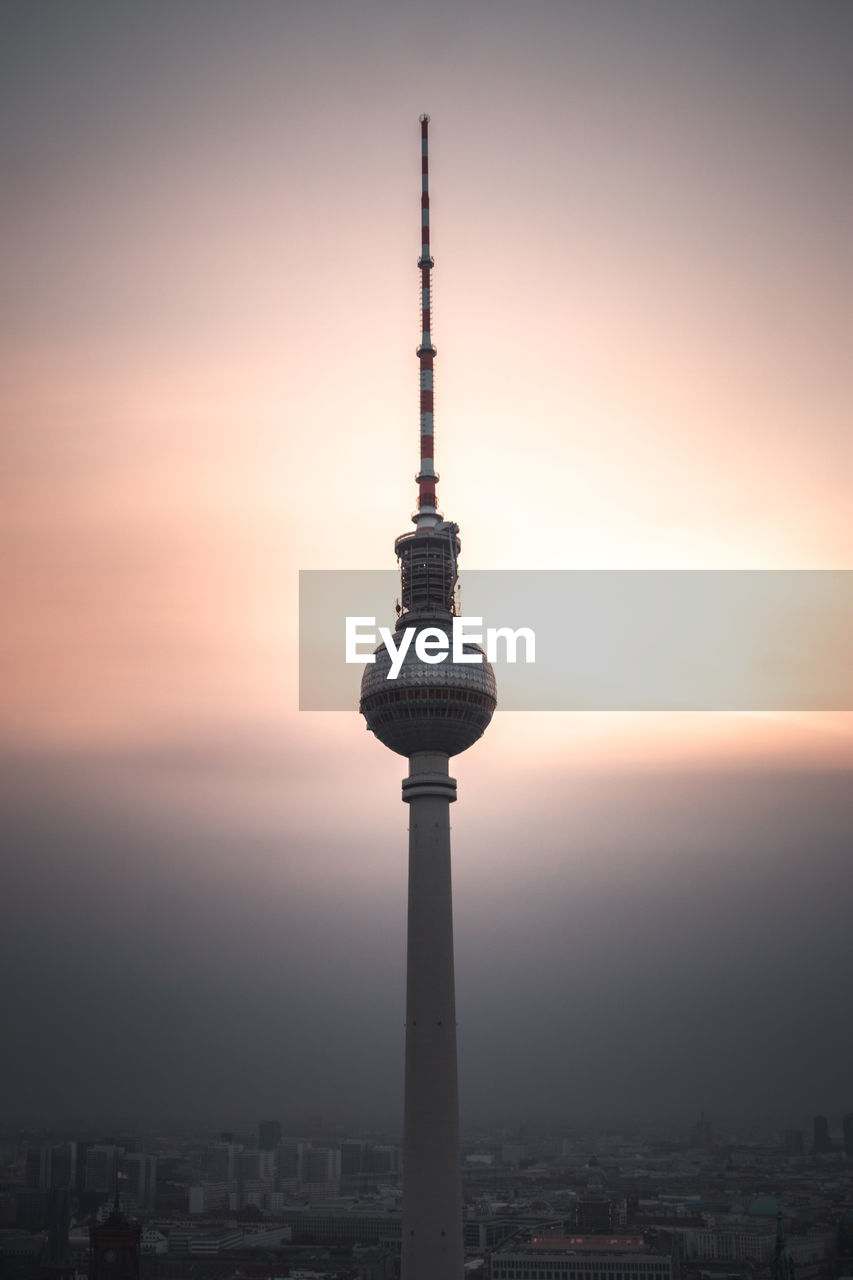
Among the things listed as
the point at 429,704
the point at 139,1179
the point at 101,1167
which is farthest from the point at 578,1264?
the point at 139,1179

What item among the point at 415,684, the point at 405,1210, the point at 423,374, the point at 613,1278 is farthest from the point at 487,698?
the point at 613,1278

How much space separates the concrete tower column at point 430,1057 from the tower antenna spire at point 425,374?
18.6m

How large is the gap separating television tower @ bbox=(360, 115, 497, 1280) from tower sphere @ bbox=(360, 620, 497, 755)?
2.5 inches

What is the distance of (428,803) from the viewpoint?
86125mm

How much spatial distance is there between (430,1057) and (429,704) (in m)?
21.3

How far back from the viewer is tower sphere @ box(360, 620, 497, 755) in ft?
287

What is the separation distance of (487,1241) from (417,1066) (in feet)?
249

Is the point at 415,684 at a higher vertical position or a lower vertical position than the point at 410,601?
lower

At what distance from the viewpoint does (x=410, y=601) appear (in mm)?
92500

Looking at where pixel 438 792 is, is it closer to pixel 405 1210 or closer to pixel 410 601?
pixel 410 601

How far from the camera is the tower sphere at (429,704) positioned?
3440 inches

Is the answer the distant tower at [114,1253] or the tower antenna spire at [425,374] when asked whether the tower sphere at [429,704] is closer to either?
the tower antenna spire at [425,374]

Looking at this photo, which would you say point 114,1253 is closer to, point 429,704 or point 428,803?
point 428,803

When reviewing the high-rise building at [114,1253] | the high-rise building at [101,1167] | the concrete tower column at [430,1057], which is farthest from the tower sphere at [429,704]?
the high-rise building at [101,1167]
